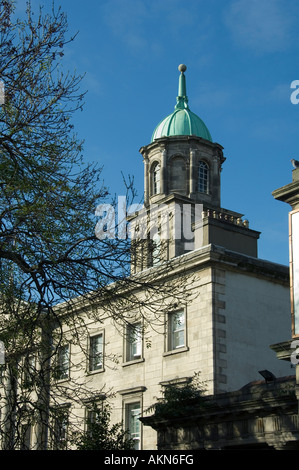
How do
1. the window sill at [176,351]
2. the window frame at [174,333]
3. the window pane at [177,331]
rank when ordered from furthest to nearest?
the window pane at [177,331]
the window frame at [174,333]
the window sill at [176,351]

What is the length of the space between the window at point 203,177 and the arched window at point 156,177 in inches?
110

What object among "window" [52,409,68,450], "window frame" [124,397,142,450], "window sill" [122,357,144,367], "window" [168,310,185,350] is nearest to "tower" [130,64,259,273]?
"window sill" [122,357,144,367]

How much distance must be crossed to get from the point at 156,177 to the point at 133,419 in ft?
79.3

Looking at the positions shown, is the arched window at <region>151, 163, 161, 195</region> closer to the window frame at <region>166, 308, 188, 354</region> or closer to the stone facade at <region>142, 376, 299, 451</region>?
the window frame at <region>166, 308, 188, 354</region>

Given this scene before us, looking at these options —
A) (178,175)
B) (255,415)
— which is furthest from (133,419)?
(178,175)

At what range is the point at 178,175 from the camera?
52.0 m

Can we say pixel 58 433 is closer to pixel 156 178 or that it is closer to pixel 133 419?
pixel 133 419

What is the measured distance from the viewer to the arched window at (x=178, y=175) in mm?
51562

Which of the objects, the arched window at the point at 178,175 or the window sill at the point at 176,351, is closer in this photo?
the window sill at the point at 176,351

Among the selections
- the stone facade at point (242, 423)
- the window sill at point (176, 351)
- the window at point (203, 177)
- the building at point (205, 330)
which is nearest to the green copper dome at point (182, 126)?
the window at point (203, 177)

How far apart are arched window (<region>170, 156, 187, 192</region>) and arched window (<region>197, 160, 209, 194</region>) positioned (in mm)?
1156

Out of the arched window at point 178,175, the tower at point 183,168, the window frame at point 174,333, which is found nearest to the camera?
the window frame at point 174,333

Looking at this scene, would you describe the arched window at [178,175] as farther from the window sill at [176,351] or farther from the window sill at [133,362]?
the window sill at [176,351]
